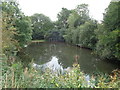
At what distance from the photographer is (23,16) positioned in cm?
727

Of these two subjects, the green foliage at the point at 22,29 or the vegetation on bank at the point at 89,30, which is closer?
the vegetation on bank at the point at 89,30

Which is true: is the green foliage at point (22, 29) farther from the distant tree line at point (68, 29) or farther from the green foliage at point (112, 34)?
the green foliage at point (112, 34)

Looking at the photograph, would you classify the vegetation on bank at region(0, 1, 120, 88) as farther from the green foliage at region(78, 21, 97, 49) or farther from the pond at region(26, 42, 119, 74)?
the pond at region(26, 42, 119, 74)

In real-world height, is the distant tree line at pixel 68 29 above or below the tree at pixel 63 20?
below

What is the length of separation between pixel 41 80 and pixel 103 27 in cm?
618

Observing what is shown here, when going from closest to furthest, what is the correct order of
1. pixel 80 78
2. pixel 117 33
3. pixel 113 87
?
pixel 113 87 → pixel 80 78 → pixel 117 33

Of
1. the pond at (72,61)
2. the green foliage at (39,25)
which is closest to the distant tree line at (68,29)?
the green foliage at (39,25)

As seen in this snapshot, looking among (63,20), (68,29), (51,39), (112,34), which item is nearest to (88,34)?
(68,29)

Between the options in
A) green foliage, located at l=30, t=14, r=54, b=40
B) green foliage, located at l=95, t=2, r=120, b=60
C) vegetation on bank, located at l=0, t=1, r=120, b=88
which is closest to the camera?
vegetation on bank, located at l=0, t=1, r=120, b=88

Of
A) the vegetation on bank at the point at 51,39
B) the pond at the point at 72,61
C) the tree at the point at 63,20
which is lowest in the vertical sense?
the pond at the point at 72,61

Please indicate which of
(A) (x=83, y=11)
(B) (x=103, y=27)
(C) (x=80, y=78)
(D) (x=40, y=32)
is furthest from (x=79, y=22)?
(C) (x=80, y=78)

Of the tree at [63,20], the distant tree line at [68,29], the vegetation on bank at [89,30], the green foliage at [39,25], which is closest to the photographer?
the distant tree line at [68,29]

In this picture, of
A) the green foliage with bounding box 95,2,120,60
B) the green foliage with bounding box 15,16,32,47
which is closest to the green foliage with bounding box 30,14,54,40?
the green foliage with bounding box 15,16,32,47

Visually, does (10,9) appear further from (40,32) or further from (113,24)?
(113,24)
